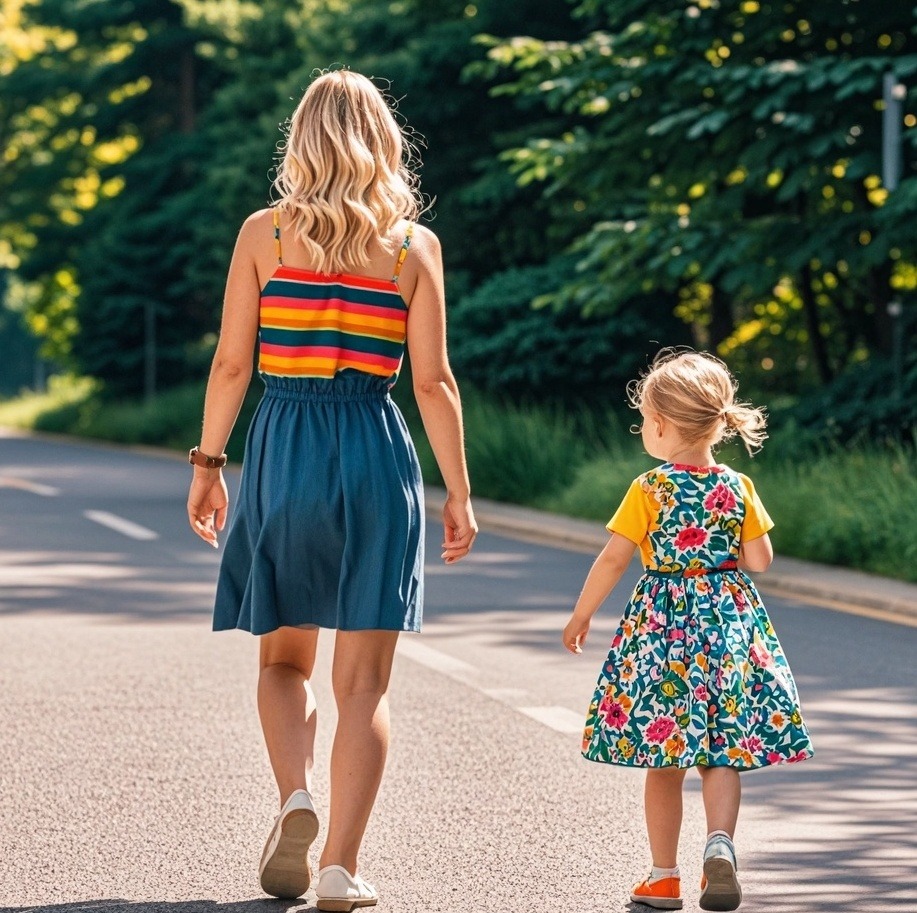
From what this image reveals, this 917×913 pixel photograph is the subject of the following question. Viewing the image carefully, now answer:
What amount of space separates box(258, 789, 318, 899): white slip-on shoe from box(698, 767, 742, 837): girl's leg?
0.93 meters

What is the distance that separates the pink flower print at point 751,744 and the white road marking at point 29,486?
16.9 metres

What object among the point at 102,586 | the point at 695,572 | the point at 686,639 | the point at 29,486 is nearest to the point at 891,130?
the point at 102,586

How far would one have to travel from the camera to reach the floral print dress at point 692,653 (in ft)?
15.5

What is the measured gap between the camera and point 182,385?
1764 inches

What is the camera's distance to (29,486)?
22.7 metres

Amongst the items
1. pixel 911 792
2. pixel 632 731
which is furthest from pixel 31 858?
pixel 911 792

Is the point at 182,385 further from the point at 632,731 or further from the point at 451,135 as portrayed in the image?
the point at 632,731

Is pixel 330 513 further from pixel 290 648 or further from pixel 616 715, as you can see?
pixel 616 715

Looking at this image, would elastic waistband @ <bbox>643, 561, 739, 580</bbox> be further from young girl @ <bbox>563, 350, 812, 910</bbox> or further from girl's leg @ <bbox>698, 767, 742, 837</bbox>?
girl's leg @ <bbox>698, 767, 742, 837</bbox>

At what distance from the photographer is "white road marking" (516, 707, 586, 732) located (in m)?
7.30

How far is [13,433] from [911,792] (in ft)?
145

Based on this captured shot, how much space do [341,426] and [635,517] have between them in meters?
0.75

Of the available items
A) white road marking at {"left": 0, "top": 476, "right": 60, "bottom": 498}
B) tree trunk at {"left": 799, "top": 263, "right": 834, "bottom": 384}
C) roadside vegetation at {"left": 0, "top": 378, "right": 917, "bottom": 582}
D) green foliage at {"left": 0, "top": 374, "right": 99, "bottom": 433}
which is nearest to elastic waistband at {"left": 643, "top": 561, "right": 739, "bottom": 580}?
roadside vegetation at {"left": 0, "top": 378, "right": 917, "bottom": 582}

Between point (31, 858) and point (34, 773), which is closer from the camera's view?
point (31, 858)
